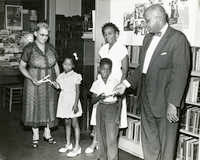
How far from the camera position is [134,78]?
3.44 meters

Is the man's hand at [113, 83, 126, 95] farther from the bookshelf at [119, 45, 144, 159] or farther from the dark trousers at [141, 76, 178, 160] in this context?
the bookshelf at [119, 45, 144, 159]

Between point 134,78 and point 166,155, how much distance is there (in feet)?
2.71

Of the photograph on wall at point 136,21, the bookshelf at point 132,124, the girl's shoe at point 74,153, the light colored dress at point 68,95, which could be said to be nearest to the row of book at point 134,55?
the bookshelf at point 132,124

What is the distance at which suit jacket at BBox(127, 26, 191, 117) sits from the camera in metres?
2.95

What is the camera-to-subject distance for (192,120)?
3.63 metres

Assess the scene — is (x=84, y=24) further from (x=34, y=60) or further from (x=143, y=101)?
(x=143, y=101)

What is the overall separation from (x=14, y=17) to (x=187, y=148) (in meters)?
5.05

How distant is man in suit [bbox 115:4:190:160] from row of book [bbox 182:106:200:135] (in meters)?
0.55

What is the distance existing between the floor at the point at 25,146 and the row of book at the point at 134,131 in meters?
0.22

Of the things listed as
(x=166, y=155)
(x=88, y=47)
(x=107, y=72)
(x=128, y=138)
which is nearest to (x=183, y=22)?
(x=107, y=72)

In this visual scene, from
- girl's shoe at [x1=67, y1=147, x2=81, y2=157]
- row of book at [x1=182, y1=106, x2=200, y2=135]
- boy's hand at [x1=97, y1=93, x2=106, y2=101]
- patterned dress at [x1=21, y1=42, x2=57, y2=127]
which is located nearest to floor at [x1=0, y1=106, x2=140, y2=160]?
girl's shoe at [x1=67, y1=147, x2=81, y2=157]

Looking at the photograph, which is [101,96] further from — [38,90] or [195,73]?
[38,90]

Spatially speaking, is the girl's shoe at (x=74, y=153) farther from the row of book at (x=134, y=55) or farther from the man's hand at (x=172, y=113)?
the man's hand at (x=172, y=113)

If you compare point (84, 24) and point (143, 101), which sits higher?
point (84, 24)
